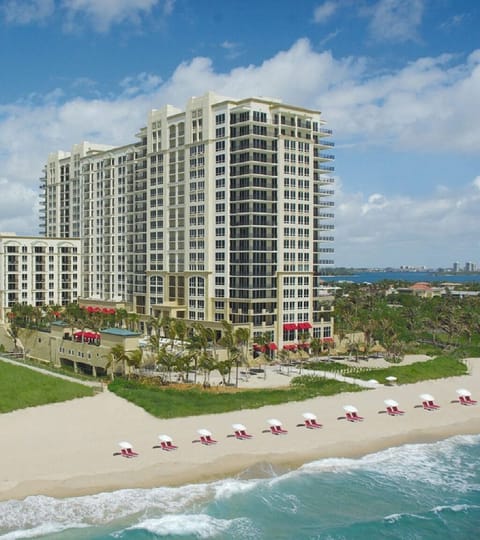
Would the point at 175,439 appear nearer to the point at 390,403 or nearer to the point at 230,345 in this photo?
the point at 390,403

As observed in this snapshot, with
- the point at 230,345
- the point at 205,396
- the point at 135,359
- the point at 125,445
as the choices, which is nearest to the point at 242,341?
the point at 230,345

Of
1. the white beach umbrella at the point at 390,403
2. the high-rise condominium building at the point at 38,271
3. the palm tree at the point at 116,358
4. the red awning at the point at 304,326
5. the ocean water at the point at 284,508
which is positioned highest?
the high-rise condominium building at the point at 38,271

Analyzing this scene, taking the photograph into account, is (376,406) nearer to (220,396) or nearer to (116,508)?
(220,396)

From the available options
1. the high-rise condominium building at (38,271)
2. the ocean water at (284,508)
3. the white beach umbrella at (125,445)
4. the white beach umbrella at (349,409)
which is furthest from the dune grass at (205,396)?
the high-rise condominium building at (38,271)

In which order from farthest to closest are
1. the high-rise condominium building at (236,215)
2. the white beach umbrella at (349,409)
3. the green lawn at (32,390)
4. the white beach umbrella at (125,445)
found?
1. the high-rise condominium building at (236,215)
2. the green lawn at (32,390)
3. the white beach umbrella at (349,409)
4. the white beach umbrella at (125,445)

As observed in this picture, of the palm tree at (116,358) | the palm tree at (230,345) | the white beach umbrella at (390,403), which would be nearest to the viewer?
the white beach umbrella at (390,403)

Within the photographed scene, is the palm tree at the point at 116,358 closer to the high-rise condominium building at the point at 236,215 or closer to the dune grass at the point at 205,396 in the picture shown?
the dune grass at the point at 205,396

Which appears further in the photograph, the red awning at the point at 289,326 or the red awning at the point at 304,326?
the red awning at the point at 304,326

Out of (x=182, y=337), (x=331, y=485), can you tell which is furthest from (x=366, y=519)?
(x=182, y=337)
